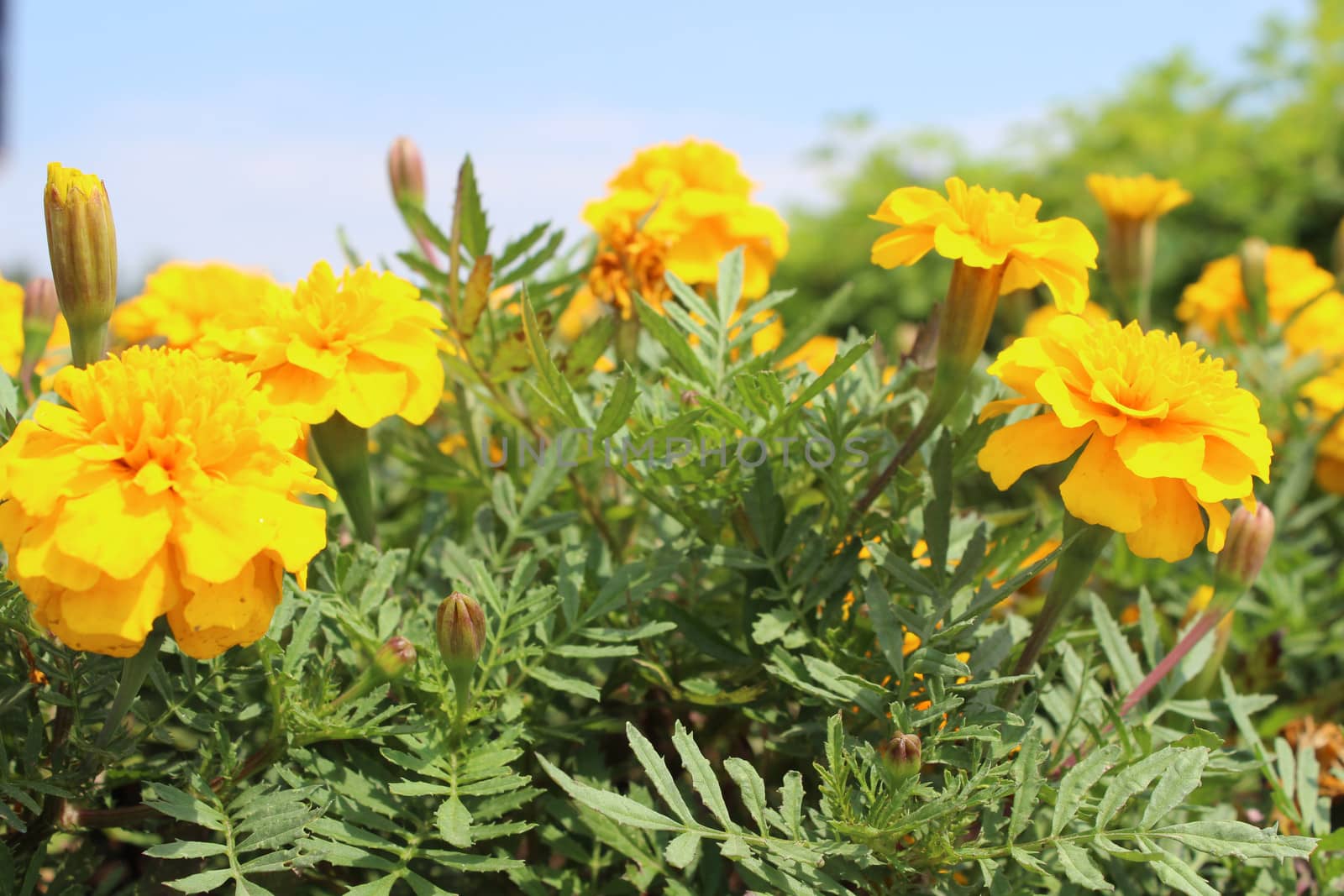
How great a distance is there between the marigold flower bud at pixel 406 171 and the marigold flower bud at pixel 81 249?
339 mm

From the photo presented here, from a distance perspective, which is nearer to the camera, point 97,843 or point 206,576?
point 206,576

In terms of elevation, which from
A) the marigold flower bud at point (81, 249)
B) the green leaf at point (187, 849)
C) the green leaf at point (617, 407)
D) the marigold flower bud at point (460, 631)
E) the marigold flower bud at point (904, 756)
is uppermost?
the marigold flower bud at point (81, 249)

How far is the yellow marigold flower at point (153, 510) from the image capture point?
477 mm

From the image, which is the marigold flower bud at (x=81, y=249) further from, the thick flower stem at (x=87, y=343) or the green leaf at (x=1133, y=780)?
the green leaf at (x=1133, y=780)

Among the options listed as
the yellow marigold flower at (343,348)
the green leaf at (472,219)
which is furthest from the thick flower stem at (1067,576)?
the green leaf at (472,219)

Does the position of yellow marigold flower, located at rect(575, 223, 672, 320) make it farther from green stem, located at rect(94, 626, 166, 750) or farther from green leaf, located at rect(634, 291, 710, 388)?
green stem, located at rect(94, 626, 166, 750)

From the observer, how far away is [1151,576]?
3.24ft

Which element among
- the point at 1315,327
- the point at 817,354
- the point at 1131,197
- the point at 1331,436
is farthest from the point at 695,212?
the point at 1315,327

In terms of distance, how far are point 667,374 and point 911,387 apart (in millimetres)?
202

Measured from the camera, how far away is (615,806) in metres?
0.55

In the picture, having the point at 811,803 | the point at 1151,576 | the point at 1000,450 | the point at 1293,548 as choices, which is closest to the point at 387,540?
the point at 811,803

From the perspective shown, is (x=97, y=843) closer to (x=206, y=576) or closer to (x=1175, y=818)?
(x=206, y=576)

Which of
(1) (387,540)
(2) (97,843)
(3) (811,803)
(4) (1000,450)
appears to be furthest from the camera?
(1) (387,540)

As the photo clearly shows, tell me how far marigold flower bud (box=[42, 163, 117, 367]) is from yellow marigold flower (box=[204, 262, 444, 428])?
6 cm
